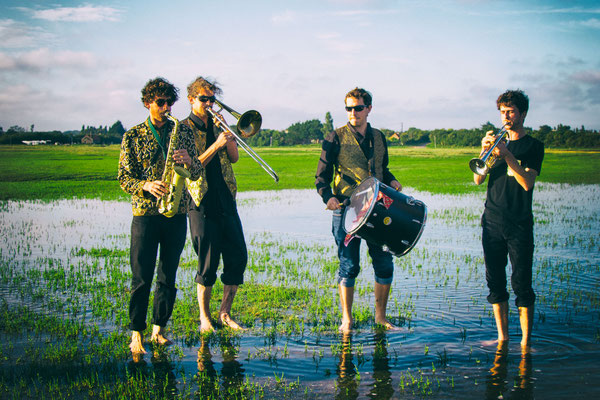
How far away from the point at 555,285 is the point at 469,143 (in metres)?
80.9

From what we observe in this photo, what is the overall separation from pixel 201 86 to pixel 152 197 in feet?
4.43

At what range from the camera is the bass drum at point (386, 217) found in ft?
16.5

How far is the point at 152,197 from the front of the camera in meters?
5.01

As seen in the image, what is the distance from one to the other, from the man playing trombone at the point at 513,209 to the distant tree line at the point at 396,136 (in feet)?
202

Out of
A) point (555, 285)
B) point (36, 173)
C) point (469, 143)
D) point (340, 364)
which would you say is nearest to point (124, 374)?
point (340, 364)

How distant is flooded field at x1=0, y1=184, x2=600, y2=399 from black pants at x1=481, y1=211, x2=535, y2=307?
562 mm

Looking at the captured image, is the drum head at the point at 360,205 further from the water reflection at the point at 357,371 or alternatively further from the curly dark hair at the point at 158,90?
the curly dark hair at the point at 158,90

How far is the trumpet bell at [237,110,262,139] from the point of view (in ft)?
18.2

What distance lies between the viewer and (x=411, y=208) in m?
5.22

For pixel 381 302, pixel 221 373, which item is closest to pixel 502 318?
pixel 381 302

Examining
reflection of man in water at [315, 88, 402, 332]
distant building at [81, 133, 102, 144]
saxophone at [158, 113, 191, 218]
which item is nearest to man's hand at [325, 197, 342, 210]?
reflection of man in water at [315, 88, 402, 332]

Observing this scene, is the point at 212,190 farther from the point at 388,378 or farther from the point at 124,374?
the point at 388,378

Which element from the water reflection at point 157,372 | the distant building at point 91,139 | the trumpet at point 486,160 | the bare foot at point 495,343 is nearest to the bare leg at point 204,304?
the water reflection at point 157,372

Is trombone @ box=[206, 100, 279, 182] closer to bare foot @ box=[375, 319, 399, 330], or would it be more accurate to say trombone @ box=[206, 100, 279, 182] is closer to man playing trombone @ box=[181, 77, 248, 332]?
man playing trombone @ box=[181, 77, 248, 332]
